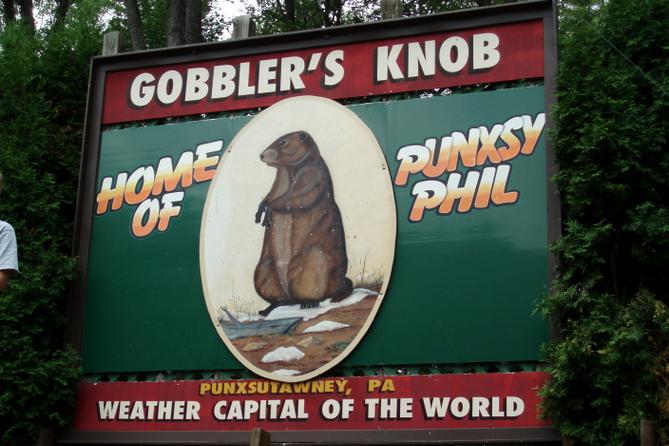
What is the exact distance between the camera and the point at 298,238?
870 cm

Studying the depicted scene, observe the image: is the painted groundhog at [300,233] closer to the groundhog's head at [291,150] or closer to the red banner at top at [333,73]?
the groundhog's head at [291,150]

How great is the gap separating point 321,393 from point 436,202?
1878 mm

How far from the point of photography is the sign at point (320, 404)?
7660 millimetres

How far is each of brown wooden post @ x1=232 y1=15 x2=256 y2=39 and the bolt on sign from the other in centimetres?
24

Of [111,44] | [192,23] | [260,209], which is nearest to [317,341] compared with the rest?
[260,209]

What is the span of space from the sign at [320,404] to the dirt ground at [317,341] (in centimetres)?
16

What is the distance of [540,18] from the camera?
8500 mm

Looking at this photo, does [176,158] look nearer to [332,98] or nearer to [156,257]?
[156,257]

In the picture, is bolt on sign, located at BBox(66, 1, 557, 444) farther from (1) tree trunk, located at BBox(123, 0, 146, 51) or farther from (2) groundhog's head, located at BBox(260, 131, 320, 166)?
(1) tree trunk, located at BBox(123, 0, 146, 51)

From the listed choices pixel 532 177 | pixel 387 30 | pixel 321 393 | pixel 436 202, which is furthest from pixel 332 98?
pixel 321 393

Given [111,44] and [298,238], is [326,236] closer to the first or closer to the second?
[298,238]

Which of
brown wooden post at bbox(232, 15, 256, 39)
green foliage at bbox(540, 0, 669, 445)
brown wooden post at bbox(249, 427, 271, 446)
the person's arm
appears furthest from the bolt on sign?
the person's arm

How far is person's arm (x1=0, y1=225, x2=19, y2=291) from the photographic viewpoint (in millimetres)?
4648

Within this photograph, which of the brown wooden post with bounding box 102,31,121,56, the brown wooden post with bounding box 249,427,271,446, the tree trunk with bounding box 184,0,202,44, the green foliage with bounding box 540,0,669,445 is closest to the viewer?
the brown wooden post with bounding box 249,427,271,446
